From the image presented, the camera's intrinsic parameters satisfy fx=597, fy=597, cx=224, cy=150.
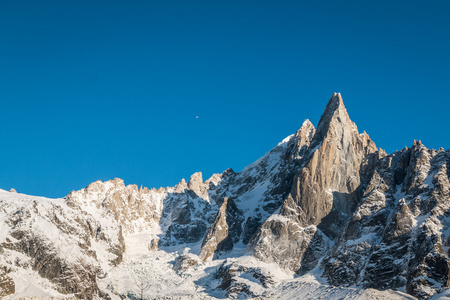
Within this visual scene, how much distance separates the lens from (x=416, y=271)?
17862 centimetres

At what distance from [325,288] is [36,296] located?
94.8 metres

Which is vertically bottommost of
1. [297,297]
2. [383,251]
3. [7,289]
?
[7,289]

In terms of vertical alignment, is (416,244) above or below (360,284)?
above

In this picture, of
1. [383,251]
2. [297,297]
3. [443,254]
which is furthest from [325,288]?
[443,254]

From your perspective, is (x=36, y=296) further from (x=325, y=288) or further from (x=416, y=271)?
(x=416, y=271)

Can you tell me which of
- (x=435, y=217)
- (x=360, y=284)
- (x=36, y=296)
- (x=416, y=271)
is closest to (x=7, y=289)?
(x=36, y=296)

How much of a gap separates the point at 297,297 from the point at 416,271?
41308 mm

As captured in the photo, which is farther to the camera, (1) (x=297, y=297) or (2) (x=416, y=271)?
(1) (x=297, y=297)

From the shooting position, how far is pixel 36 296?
196500 mm

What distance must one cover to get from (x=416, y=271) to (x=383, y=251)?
2135 cm

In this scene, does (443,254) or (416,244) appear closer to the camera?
(443,254)

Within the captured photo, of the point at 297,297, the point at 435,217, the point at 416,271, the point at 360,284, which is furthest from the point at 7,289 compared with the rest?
the point at 435,217

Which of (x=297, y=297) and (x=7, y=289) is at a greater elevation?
(x=297, y=297)

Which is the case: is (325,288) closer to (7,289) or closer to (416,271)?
(416,271)
